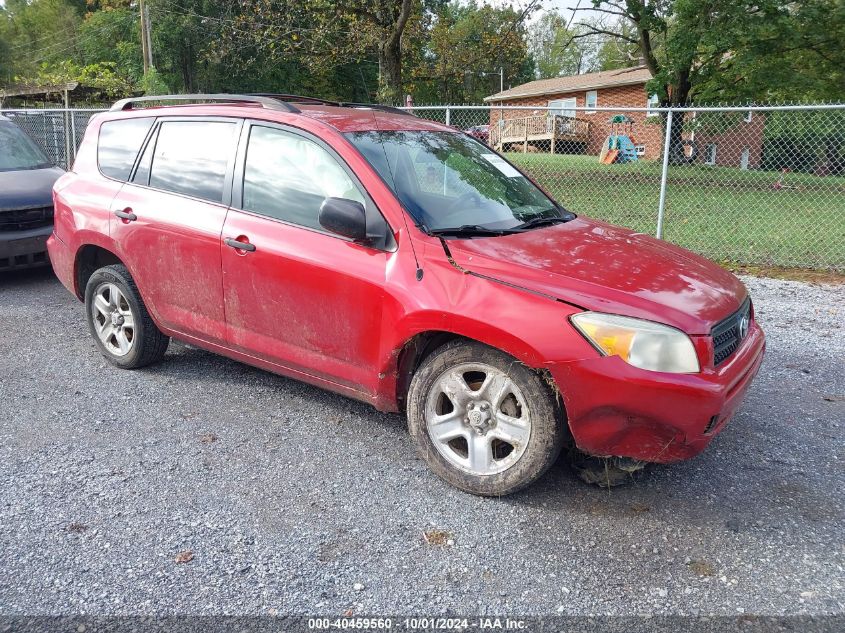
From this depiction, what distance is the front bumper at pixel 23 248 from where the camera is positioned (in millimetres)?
7141

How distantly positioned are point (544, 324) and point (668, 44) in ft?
65.8

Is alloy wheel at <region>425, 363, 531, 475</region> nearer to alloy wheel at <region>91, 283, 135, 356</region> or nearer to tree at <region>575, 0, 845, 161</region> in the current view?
alloy wheel at <region>91, 283, 135, 356</region>

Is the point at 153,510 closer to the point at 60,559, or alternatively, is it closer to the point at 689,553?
the point at 60,559

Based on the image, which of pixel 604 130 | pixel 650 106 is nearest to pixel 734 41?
pixel 650 106

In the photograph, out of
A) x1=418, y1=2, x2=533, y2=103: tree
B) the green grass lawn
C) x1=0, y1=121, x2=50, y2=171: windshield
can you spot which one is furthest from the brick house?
x1=0, y1=121, x2=50, y2=171: windshield

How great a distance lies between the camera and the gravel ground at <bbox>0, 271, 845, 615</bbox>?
267 cm

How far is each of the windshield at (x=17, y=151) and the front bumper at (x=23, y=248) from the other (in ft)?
3.56

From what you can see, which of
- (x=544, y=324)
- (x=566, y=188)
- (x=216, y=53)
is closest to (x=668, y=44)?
(x=566, y=188)

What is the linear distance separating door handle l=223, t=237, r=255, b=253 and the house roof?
3658 cm

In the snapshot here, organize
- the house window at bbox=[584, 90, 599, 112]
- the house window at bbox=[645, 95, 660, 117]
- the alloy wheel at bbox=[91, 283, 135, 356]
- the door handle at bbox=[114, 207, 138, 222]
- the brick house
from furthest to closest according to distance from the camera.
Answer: the house window at bbox=[584, 90, 599, 112], the brick house, the house window at bbox=[645, 95, 660, 117], the alloy wheel at bbox=[91, 283, 135, 356], the door handle at bbox=[114, 207, 138, 222]

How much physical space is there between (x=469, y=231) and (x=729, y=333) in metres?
1.37

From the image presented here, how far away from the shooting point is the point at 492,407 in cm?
328

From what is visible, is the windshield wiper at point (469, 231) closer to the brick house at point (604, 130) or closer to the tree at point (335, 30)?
the brick house at point (604, 130)

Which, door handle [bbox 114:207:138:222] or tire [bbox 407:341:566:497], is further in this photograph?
door handle [bbox 114:207:138:222]
